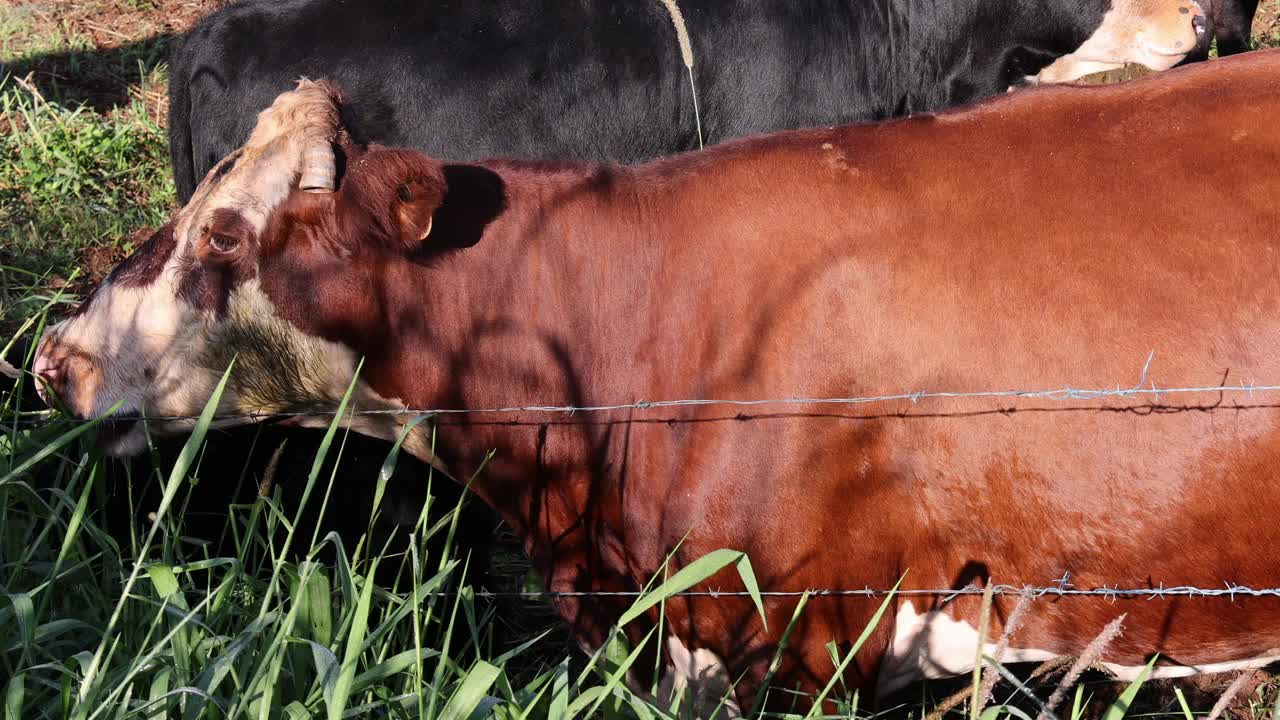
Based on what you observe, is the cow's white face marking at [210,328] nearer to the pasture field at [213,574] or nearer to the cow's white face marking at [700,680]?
the pasture field at [213,574]

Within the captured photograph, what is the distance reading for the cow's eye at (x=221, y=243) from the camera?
2.70 meters

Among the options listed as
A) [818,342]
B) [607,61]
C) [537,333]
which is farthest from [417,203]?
[607,61]

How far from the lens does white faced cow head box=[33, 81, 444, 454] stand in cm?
269

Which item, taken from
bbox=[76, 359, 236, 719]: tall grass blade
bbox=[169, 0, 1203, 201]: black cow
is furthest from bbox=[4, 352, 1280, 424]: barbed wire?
bbox=[169, 0, 1203, 201]: black cow

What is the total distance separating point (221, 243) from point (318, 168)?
11.3 inches

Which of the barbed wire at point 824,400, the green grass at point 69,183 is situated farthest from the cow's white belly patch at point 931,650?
the green grass at point 69,183

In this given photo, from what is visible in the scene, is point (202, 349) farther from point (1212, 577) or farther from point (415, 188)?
point (1212, 577)

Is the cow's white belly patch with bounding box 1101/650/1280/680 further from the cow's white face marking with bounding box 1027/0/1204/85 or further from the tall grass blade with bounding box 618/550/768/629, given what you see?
the cow's white face marking with bounding box 1027/0/1204/85

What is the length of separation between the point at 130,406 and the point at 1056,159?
2.16 m

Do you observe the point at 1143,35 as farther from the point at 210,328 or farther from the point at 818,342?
the point at 210,328

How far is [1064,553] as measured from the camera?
2625mm

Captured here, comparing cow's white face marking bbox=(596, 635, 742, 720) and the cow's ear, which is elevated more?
the cow's ear

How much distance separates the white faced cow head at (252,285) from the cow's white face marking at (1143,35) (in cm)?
330

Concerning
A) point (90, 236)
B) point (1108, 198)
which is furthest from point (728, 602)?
point (90, 236)
